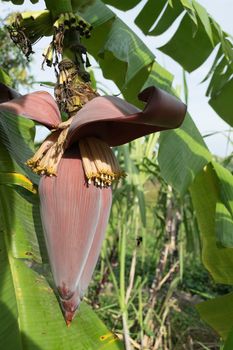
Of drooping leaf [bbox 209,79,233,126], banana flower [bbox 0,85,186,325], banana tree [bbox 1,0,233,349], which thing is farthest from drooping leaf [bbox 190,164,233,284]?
banana flower [bbox 0,85,186,325]

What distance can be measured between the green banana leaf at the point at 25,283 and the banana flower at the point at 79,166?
19cm

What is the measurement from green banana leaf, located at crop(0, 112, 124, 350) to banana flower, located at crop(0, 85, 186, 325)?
19 centimetres

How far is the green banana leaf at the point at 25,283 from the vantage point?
0.55 meters

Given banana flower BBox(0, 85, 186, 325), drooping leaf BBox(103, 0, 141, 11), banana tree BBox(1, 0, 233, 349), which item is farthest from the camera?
drooping leaf BBox(103, 0, 141, 11)

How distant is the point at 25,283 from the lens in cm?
59

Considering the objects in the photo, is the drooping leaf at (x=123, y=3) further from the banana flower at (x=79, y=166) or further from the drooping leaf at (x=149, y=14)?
the banana flower at (x=79, y=166)

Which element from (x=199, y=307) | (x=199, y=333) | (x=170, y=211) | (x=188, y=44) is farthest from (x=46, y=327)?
(x=199, y=333)

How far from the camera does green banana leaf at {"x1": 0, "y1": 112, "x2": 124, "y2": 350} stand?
1.82ft

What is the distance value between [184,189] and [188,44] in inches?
16.5

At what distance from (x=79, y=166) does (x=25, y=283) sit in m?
0.25

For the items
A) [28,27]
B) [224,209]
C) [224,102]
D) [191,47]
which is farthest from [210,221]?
[28,27]

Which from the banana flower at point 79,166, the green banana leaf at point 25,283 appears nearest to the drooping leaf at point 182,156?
the green banana leaf at point 25,283

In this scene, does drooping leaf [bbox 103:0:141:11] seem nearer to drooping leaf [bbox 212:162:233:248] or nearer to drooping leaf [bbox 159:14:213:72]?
drooping leaf [bbox 159:14:213:72]

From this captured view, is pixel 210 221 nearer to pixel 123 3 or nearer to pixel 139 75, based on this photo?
pixel 139 75
